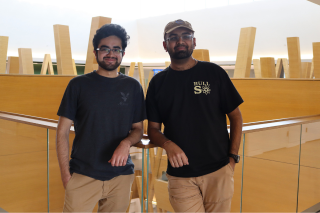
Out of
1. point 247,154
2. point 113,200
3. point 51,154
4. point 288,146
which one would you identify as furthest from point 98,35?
point 288,146

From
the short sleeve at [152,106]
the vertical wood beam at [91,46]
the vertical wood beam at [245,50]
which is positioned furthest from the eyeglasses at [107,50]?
the vertical wood beam at [245,50]

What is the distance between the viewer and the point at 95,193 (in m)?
1.45

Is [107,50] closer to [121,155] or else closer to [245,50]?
[121,155]

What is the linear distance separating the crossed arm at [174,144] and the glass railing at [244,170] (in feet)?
0.59

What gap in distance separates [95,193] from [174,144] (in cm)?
44

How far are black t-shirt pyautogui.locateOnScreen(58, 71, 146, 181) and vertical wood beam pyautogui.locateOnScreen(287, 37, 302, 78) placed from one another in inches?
154

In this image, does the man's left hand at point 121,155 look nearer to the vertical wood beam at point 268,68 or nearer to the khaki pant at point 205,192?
the khaki pant at point 205,192

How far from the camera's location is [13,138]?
8.63 feet

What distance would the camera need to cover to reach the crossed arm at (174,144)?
1454mm

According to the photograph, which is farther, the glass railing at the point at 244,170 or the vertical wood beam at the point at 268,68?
the vertical wood beam at the point at 268,68

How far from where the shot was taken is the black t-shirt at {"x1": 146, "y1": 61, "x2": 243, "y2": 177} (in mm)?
1513

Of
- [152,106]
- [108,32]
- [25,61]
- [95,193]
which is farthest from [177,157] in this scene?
[25,61]

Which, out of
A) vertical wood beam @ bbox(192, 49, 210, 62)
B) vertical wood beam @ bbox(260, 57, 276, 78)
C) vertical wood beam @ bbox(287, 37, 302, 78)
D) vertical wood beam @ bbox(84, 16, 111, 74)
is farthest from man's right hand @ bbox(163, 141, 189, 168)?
vertical wood beam @ bbox(260, 57, 276, 78)

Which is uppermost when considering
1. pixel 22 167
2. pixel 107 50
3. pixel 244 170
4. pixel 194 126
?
pixel 107 50
